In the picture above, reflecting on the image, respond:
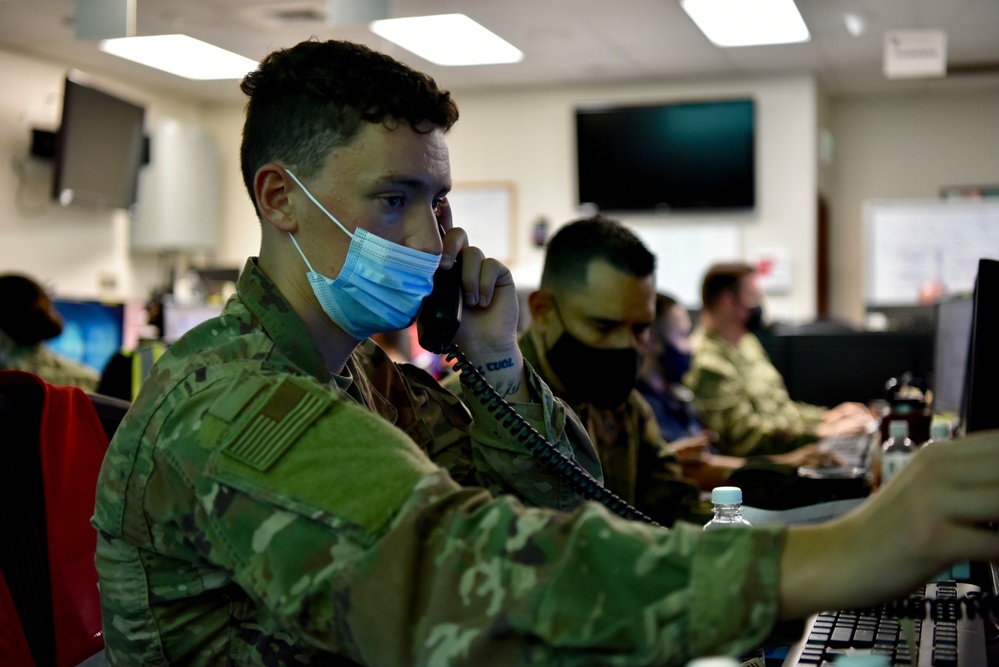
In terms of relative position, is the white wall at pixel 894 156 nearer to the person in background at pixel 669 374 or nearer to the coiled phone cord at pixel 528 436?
the person in background at pixel 669 374

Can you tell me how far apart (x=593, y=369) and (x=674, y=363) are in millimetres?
2375

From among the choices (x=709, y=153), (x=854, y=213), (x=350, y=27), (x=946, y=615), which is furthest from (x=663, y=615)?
(x=854, y=213)

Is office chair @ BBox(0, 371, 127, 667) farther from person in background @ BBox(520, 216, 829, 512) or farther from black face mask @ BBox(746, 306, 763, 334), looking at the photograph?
black face mask @ BBox(746, 306, 763, 334)

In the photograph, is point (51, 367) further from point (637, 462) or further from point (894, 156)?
point (894, 156)

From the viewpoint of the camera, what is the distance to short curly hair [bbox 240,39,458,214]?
42.8 inches

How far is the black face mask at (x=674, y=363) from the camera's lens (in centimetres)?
440

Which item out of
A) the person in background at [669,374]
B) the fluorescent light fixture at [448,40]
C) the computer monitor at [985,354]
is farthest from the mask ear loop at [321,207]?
the fluorescent light fixture at [448,40]

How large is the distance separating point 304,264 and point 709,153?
6605 mm

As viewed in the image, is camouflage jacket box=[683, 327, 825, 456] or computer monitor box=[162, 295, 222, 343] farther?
computer monitor box=[162, 295, 222, 343]

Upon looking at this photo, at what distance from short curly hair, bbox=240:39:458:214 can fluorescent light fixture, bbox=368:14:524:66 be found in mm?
4728

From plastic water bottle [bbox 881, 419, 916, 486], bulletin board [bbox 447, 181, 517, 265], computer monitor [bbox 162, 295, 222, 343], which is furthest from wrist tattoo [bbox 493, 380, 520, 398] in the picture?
bulletin board [bbox 447, 181, 517, 265]

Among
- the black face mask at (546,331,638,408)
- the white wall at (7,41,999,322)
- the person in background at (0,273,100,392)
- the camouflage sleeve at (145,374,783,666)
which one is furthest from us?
the white wall at (7,41,999,322)

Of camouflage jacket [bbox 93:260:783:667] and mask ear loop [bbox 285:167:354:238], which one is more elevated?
mask ear loop [bbox 285:167:354:238]

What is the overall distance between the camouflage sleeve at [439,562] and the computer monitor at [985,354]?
0.90 meters
